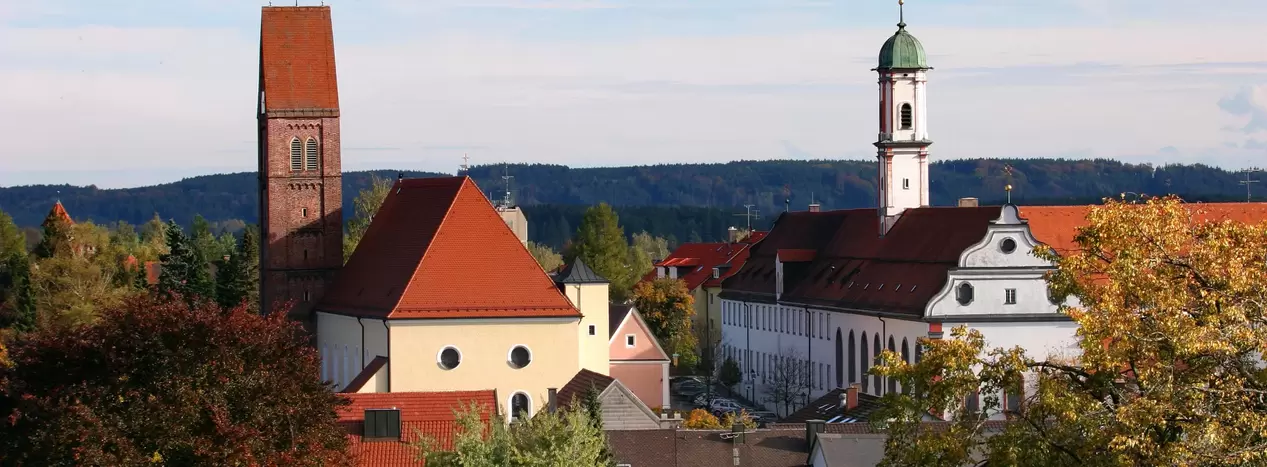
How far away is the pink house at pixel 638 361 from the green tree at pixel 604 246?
1613 inches

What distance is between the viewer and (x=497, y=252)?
6269cm

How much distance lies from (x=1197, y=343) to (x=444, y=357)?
37033 mm

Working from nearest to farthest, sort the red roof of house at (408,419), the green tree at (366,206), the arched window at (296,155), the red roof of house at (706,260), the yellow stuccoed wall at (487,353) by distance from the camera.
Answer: the red roof of house at (408,419) < the yellow stuccoed wall at (487,353) < the arched window at (296,155) < the green tree at (366,206) < the red roof of house at (706,260)

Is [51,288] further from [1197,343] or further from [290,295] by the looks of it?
[1197,343]

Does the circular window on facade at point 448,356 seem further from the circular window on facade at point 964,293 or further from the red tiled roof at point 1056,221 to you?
the red tiled roof at point 1056,221

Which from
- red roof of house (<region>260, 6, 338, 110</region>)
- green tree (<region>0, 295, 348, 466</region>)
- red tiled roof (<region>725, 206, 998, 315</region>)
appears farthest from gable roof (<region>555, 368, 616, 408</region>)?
red tiled roof (<region>725, 206, 998, 315</region>)

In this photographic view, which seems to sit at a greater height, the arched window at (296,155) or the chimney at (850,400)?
the arched window at (296,155)

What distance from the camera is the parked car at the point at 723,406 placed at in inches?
3163

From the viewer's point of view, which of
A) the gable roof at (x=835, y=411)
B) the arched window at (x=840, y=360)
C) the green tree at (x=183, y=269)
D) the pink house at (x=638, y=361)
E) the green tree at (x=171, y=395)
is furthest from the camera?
the arched window at (x=840, y=360)

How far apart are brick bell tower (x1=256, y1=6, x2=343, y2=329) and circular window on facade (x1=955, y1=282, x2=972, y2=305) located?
22.6 metres

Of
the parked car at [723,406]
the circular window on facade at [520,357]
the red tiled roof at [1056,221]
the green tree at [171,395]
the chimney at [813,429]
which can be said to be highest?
the red tiled roof at [1056,221]

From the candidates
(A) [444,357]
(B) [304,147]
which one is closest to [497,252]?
Result: (A) [444,357]

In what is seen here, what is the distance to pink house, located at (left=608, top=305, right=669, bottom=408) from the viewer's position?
75125 mm

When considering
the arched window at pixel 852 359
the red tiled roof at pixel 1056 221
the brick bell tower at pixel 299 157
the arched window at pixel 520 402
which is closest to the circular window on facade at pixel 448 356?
the arched window at pixel 520 402
